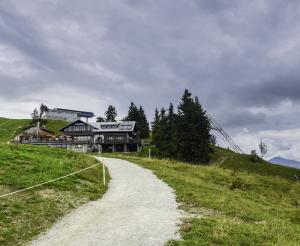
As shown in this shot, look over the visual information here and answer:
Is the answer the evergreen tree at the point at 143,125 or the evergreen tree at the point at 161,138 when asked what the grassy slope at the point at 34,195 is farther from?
the evergreen tree at the point at 143,125

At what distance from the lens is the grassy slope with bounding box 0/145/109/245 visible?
44.5 feet

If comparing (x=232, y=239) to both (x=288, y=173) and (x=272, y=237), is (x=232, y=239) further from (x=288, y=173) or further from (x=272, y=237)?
(x=288, y=173)

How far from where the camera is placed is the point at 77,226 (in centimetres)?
1405

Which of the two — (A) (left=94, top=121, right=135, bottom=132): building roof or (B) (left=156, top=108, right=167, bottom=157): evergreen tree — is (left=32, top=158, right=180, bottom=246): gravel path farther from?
(A) (left=94, top=121, right=135, bottom=132): building roof

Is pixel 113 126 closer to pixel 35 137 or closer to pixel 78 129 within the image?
pixel 78 129

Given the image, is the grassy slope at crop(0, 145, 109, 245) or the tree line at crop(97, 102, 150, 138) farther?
the tree line at crop(97, 102, 150, 138)

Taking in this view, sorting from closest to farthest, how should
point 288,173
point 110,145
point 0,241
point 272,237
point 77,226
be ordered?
1. point 0,241
2. point 272,237
3. point 77,226
4. point 288,173
5. point 110,145

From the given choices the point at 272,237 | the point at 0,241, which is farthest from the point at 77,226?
the point at 272,237

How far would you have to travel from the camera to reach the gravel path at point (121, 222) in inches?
480

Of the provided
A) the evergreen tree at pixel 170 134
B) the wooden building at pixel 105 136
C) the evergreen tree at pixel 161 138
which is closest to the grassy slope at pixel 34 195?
the evergreen tree at pixel 170 134

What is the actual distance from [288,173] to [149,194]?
77.0 m

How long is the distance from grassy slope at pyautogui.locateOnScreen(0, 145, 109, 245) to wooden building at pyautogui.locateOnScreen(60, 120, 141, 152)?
83320 mm

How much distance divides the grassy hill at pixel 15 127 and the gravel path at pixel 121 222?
134 metres

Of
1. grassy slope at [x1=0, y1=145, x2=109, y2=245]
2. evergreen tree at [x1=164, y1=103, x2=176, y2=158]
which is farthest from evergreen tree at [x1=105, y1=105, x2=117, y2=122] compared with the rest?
grassy slope at [x1=0, y1=145, x2=109, y2=245]
